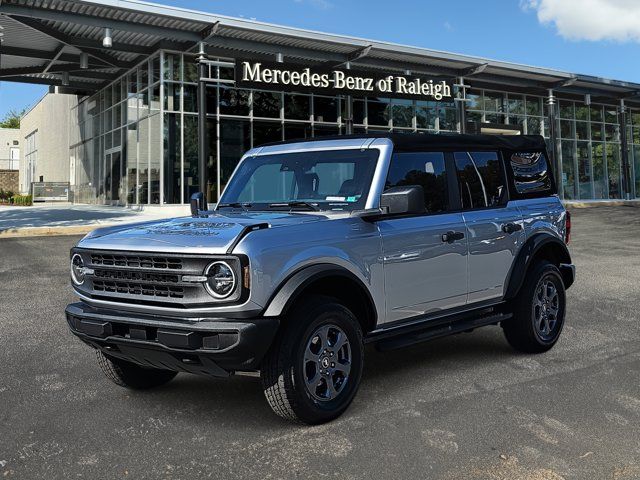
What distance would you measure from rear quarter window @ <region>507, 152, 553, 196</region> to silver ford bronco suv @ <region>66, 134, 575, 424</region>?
22 mm

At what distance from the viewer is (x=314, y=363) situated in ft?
13.2

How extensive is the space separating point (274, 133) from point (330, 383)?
878 inches

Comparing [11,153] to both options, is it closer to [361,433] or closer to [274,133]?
[274,133]

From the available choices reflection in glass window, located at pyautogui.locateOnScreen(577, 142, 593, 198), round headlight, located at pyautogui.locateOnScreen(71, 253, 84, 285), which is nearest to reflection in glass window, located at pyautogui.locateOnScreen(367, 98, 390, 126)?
→ reflection in glass window, located at pyautogui.locateOnScreen(577, 142, 593, 198)

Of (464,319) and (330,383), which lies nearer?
(330,383)

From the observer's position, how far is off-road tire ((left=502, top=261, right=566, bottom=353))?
5629mm

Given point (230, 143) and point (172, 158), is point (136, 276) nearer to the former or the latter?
point (172, 158)

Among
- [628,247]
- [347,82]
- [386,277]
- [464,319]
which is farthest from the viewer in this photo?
[347,82]

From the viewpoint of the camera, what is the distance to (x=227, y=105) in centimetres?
2452

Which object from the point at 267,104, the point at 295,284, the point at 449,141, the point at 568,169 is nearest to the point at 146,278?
the point at 295,284

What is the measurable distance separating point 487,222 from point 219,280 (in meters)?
2.64

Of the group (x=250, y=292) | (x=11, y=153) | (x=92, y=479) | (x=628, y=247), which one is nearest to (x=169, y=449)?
(x=92, y=479)

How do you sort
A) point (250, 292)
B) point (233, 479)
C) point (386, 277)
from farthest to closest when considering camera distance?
point (386, 277)
point (250, 292)
point (233, 479)

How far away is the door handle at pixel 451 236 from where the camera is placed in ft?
16.1
